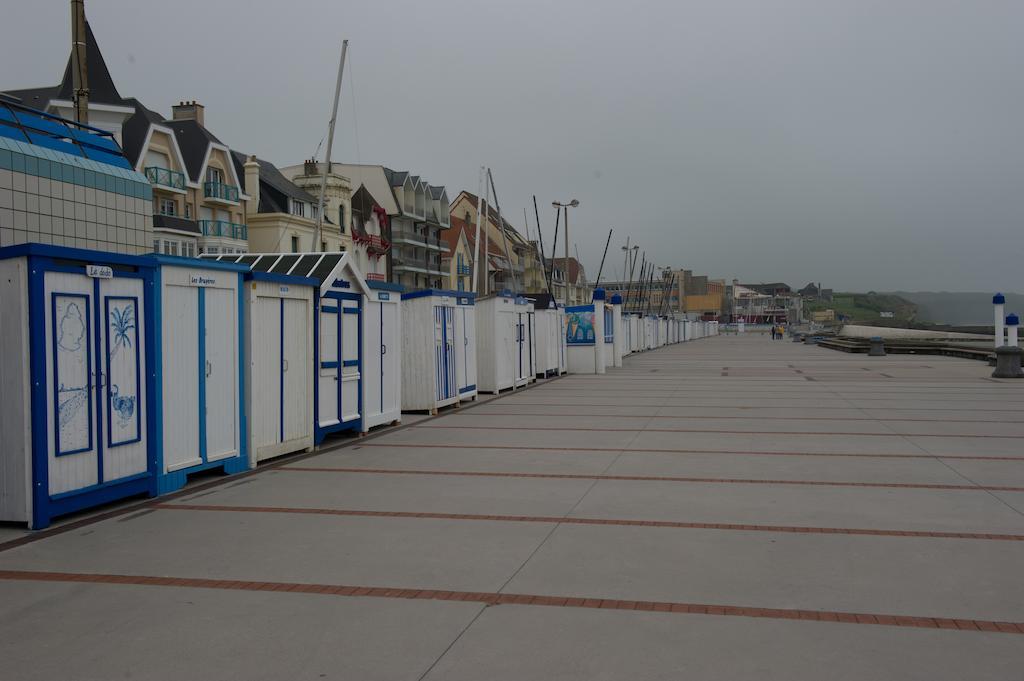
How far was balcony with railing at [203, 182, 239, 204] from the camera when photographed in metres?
46.0

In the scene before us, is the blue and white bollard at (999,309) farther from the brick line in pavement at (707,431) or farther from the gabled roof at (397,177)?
the gabled roof at (397,177)

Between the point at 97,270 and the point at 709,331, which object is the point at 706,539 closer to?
the point at 97,270

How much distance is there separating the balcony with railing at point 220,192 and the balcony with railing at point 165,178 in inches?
105

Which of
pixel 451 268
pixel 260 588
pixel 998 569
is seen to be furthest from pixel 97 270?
pixel 451 268

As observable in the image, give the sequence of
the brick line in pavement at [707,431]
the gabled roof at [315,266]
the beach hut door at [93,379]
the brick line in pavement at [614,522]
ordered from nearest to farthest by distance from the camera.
Answer: the brick line in pavement at [614,522], the beach hut door at [93,379], the gabled roof at [315,266], the brick line in pavement at [707,431]

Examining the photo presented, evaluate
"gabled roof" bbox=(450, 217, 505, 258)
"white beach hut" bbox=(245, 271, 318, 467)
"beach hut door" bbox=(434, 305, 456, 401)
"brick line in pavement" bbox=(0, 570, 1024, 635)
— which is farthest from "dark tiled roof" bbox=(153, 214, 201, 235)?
"gabled roof" bbox=(450, 217, 505, 258)

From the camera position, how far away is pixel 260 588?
5285 millimetres

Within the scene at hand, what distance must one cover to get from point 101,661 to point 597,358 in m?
25.2

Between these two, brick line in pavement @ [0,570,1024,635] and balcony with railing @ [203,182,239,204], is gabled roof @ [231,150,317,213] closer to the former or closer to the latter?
balcony with railing @ [203,182,239,204]

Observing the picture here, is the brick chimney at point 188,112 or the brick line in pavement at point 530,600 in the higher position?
the brick chimney at point 188,112

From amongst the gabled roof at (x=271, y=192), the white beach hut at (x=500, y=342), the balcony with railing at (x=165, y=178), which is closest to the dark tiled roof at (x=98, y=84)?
the balcony with railing at (x=165, y=178)

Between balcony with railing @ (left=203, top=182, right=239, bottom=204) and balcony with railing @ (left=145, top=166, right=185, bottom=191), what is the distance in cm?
267

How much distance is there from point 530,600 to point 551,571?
2.02ft

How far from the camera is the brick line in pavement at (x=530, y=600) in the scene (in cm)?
454
